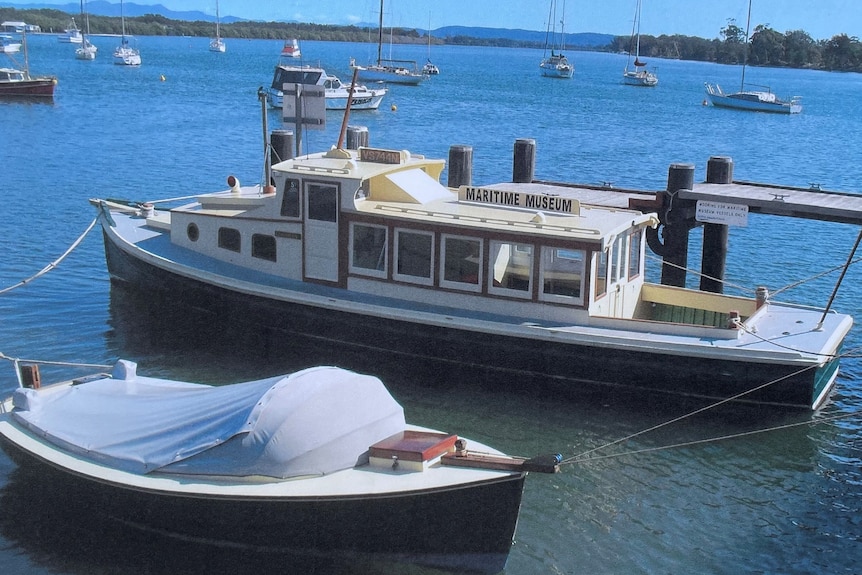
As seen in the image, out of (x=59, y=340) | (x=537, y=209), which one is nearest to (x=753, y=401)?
(x=537, y=209)

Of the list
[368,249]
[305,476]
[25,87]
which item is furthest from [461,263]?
[25,87]

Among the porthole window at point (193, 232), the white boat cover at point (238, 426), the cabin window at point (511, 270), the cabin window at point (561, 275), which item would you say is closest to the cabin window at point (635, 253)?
the cabin window at point (561, 275)

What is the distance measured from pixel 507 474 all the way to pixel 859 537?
5765 mm

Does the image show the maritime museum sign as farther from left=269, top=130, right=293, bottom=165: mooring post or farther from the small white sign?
left=269, top=130, right=293, bottom=165: mooring post

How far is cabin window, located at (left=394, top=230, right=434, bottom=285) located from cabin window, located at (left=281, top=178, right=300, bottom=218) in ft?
7.38

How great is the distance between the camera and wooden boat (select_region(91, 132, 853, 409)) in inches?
667

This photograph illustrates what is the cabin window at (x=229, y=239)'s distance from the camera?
20531mm

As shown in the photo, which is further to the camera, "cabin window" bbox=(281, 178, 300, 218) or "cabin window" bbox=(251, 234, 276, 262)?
"cabin window" bbox=(251, 234, 276, 262)

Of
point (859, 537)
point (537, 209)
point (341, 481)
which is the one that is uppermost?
point (537, 209)

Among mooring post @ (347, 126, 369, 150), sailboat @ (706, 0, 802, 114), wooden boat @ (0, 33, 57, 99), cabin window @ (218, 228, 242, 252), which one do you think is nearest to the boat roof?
cabin window @ (218, 228, 242, 252)

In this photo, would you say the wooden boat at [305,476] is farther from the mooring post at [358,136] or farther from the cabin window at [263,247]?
the mooring post at [358,136]

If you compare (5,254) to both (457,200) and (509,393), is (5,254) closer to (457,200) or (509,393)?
(457,200)

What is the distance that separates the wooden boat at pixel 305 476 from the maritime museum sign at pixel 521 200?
6.99 m

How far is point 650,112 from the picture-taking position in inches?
3445
